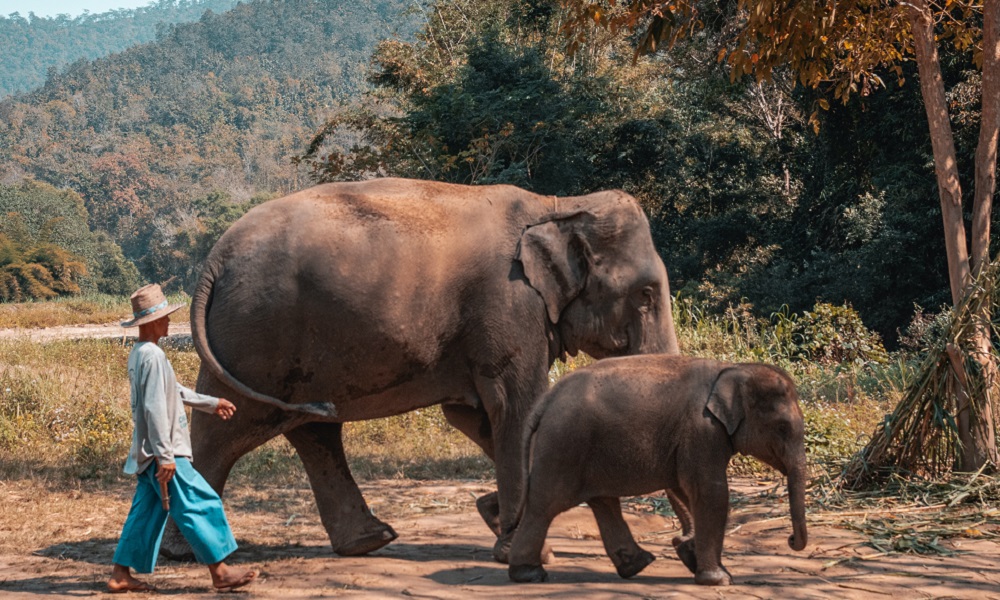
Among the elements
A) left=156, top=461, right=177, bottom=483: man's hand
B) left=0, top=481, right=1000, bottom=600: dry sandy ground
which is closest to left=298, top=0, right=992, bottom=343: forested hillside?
left=0, top=481, right=1000, bottom=600: dry sandy ground

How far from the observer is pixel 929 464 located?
7.35 metres

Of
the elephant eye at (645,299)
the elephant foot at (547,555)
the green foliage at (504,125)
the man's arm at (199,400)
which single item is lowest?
the elephant foot at (547,555)

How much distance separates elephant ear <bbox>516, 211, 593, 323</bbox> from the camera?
6.21 m

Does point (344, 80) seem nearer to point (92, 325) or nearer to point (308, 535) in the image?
point (92, 325)

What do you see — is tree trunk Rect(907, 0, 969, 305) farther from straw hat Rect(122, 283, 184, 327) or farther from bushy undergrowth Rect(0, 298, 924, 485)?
straw hat Rect(122, 283, 184, 327)

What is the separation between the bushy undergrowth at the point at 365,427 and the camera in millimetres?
9469

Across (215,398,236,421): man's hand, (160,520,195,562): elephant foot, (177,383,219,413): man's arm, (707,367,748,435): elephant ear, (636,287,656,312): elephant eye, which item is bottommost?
(160,520,195,562): elephant foot

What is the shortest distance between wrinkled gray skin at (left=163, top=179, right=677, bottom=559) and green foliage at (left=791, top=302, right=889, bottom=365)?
8.81 meters

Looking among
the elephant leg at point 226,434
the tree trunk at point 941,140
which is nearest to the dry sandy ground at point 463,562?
the elephant leg at point 226,434

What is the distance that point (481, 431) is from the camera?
6613mm

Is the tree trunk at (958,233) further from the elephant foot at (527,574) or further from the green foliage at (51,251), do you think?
the green foliage at (51,251)

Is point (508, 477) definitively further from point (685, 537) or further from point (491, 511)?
point (685, 537)

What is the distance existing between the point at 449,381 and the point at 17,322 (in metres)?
30.0

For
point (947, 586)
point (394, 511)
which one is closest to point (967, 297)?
point (947, 586)
